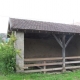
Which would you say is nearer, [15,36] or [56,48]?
[15,36]

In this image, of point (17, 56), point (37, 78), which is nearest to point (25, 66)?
point (17, 56)

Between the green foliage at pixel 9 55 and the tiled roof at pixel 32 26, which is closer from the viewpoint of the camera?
the green foliage at pixel 9 55

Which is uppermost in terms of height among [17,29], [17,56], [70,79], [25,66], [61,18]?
[61,18]

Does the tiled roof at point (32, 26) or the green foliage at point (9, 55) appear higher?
the tiled roof at point (32, 26)

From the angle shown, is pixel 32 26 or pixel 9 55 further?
pixel 32 26

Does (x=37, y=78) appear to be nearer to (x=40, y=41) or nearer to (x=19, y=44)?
(x=19, y=44)

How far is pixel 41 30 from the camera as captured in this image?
8.45m

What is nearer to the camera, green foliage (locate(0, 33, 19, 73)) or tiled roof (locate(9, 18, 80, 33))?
green foliage (locate(0, 33, 19, 73))

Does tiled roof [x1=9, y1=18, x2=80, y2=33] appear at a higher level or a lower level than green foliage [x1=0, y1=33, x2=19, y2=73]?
higher

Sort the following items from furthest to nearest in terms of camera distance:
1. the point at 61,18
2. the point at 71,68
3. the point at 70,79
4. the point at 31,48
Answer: the point at 61,18, the point at 31,48, the point at 71,68, the point at 70,79

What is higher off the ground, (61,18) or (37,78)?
(61,18)

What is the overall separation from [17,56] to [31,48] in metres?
3.63

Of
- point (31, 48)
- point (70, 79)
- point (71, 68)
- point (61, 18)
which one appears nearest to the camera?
point (70, 79)

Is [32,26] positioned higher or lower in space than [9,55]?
higher
